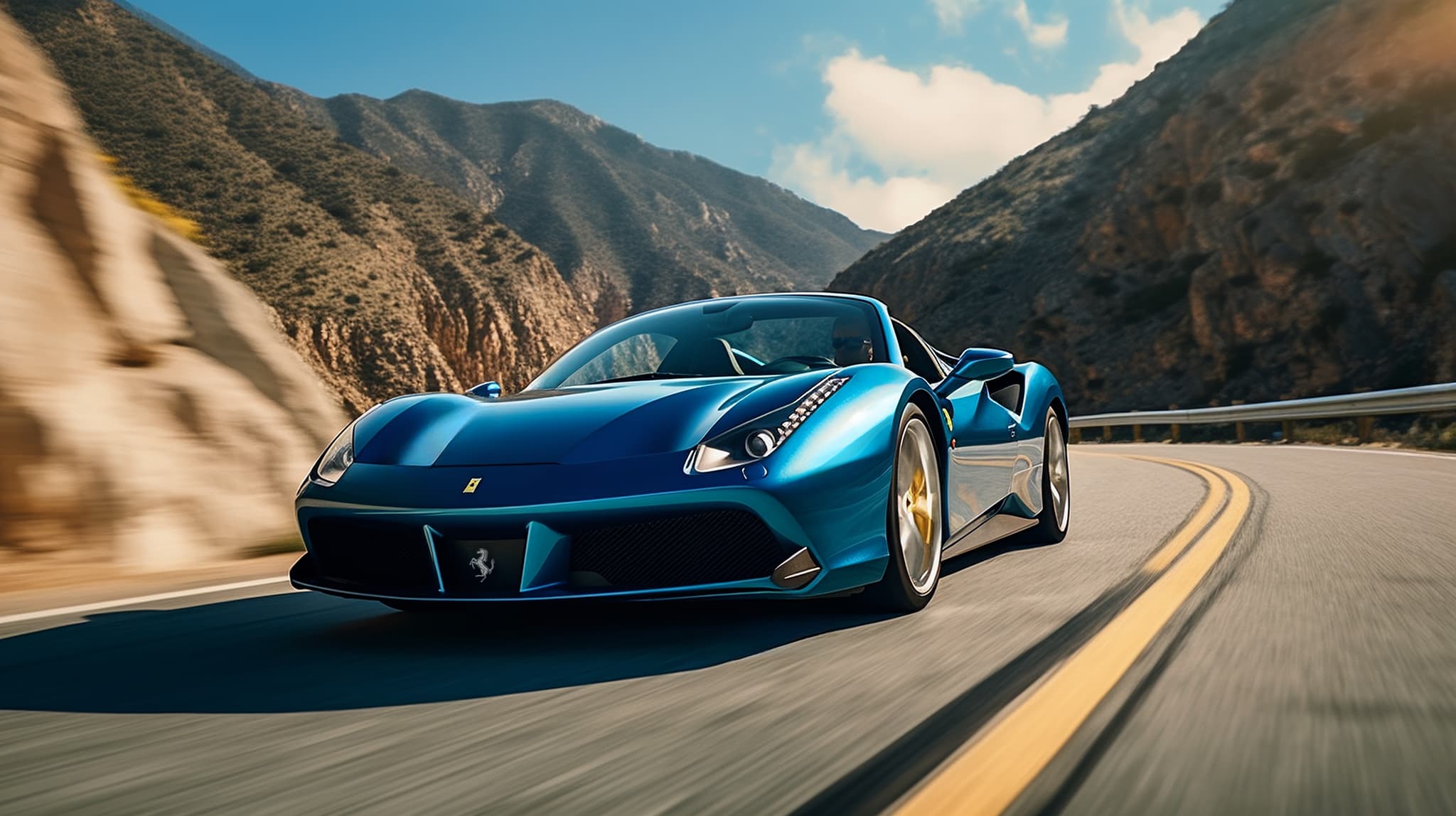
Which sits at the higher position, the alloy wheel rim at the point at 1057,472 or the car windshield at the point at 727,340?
the car windshield at the point at 727,340

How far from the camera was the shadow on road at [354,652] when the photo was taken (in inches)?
118

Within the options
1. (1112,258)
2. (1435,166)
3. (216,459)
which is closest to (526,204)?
(1112,258)

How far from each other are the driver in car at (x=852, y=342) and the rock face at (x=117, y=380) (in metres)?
3.55

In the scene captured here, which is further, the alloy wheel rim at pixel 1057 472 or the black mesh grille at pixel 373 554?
the alloy wheel rim at pixel 1057 472

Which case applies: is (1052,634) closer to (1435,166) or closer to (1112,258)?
(1435,166)

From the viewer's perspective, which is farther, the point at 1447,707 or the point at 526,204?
the point at 526,204

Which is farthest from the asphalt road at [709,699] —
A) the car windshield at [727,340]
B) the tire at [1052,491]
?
the tire at [1052,491]

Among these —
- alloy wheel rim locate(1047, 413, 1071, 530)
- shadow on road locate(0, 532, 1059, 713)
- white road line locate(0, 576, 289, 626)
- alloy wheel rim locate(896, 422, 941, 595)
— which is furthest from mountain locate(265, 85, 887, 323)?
shadow on road locate(0, 532, 1059, 713)

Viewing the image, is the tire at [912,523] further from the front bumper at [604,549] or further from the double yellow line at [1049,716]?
the double yellow line at [1049,716]

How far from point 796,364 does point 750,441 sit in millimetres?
1257

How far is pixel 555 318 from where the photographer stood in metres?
65.8

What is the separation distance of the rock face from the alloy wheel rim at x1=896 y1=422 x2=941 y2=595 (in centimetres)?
390

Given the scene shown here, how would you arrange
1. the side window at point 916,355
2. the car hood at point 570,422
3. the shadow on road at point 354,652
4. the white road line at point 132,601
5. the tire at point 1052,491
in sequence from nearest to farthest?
the shadow on road at point 354,652 → the car hood at point 570,422 → the white road line at point 132,601 → the side window at point 916,355 → the tire at point 1052,491

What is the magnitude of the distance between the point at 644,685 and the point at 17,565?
3881 mm
